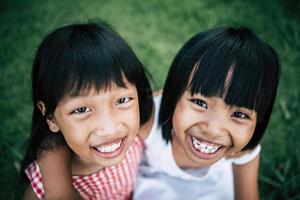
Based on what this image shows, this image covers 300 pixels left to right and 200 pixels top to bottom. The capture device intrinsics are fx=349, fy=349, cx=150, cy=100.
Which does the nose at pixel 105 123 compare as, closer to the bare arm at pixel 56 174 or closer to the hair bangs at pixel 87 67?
the hair bangs at pixel 87 67

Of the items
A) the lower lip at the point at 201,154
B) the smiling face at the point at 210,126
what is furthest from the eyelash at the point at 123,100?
the lower lip at the point at 201,154

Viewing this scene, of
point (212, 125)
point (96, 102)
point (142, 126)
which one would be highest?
point (96, 102)

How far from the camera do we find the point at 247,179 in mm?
1987

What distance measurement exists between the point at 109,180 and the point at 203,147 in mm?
540

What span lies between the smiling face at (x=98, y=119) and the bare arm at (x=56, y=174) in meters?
0.16

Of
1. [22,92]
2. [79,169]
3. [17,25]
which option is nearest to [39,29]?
[17,25]

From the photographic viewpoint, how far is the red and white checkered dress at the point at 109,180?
1.74 metres

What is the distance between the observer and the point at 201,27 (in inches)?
120

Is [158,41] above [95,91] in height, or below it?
below

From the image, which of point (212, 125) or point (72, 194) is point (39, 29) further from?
point (212, 125)

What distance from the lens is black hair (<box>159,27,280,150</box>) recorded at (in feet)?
4.99

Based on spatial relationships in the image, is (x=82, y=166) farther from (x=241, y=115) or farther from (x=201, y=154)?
(x=241, y=115)

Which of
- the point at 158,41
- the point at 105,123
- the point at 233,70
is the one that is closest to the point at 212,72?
the point at 233,70

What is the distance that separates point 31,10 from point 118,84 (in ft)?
6.27
